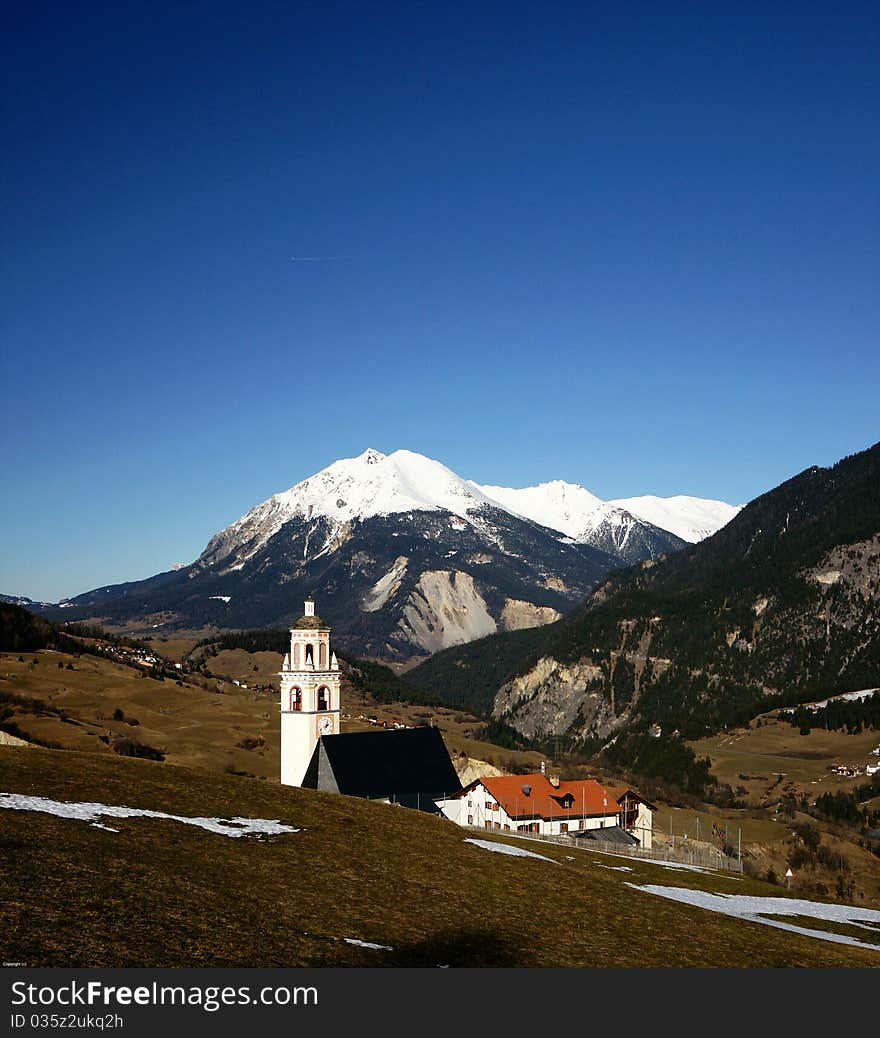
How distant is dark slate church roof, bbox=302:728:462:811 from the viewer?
92812 mm

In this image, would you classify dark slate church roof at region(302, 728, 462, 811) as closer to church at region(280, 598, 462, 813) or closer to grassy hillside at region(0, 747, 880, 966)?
church at region(280, 598, 462, 813)

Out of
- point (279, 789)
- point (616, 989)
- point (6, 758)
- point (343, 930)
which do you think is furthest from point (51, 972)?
point (279, 789)

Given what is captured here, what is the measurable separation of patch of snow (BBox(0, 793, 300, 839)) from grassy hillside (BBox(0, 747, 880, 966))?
0.81 m

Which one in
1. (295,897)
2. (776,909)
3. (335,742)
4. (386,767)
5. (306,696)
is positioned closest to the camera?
(295,897)

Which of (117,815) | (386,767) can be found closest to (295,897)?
(117,815)

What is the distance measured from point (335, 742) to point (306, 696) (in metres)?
7.92

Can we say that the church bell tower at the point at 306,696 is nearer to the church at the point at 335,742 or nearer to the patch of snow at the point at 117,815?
the church at the point at 335,742

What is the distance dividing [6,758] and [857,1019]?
132 ft

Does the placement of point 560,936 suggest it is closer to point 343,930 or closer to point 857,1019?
point 343,930

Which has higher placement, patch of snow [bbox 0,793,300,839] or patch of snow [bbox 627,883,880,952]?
patch of snow [bbox 0,793,300,839]

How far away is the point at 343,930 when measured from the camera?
32438 mm

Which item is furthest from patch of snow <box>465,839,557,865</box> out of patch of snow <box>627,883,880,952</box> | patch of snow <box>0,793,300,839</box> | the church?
the church

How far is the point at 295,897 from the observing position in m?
35.8

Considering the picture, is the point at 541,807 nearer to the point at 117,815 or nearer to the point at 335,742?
the point at 335,742
